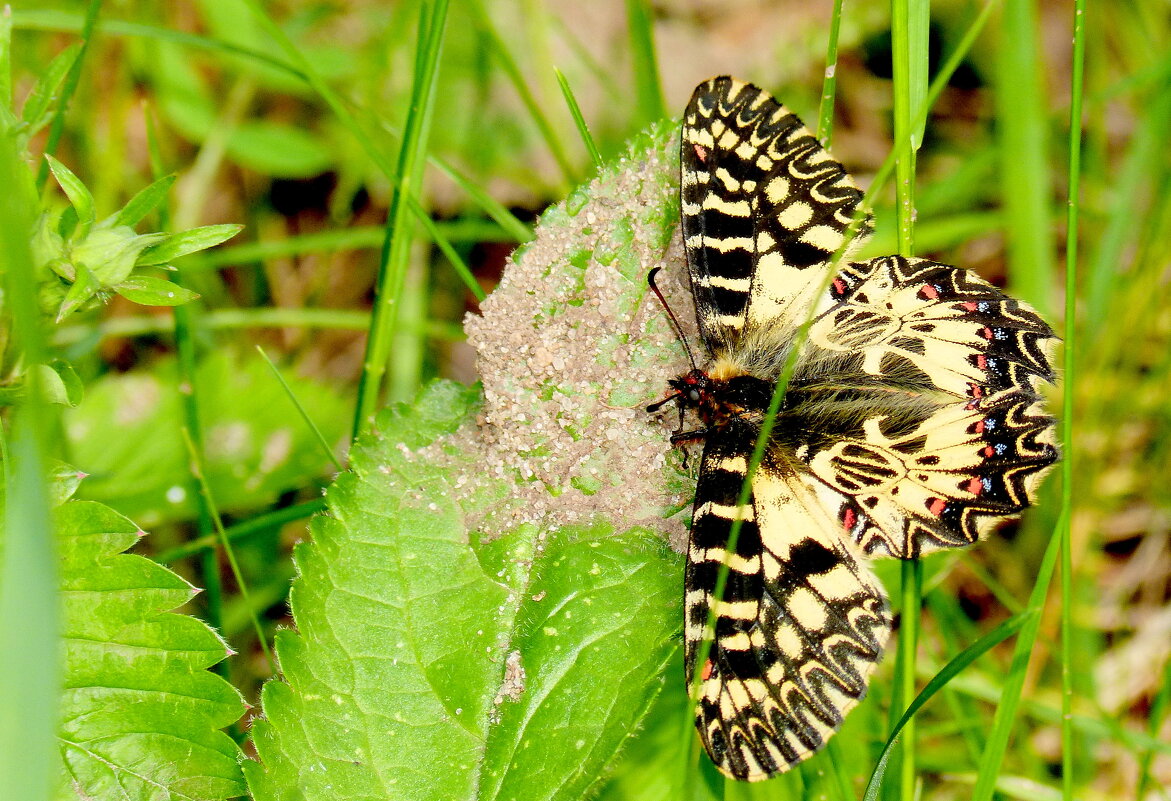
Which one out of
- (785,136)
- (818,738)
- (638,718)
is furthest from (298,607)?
(785,136)

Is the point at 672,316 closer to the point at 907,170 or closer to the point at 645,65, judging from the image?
the point at 907,170

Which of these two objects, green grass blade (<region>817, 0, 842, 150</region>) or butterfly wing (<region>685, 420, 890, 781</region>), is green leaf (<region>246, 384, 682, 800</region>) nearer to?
butterfly wing (<region>685, 420, 890, 781</region>)

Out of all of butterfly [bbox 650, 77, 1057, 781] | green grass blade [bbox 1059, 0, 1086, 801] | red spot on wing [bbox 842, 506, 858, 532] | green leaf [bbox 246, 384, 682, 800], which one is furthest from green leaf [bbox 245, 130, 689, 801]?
green grass blade [bbox 1059, 0, 1086, 801]

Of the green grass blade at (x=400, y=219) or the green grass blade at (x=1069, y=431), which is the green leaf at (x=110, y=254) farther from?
the green grass blade at (x=1069, y=431)

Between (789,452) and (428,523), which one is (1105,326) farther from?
(428,523)

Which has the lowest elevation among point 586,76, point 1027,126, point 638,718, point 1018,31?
point 638,718
